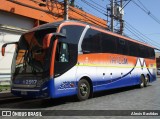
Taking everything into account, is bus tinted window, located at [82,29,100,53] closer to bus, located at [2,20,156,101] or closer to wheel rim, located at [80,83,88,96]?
bus, located at [2,20,156,101]

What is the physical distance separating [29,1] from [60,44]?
1205 cm

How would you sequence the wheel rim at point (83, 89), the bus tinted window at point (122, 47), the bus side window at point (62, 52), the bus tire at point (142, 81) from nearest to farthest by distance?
the bus side window at point (62, 52), the wheel rim at point (83, 89), the bus tinted window at point (122, 47), the bus tire at point (142, 81)

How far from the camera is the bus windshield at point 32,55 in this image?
11.5 metres

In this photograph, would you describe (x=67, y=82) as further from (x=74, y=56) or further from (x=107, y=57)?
(x=107, y=57)

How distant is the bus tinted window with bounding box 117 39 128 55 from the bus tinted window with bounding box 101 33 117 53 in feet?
2.26

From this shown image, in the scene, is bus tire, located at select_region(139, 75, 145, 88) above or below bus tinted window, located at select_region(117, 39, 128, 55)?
below

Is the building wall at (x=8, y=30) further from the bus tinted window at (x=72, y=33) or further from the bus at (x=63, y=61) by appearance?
the bus tinted window at (x=72, y=33)

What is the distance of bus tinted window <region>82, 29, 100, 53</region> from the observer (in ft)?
44.8

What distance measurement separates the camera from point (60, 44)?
39.3 feet

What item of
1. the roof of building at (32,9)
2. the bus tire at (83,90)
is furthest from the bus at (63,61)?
the roof of building at (32,9)

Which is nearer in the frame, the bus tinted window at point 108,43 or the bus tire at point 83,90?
the bus tire at point 83,90

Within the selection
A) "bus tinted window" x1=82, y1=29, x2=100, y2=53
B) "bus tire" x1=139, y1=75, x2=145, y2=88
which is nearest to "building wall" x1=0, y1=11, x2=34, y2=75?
"bus tinted window" x1=82, y1=29, x2=100, y2=53

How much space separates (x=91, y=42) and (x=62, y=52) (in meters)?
2.37

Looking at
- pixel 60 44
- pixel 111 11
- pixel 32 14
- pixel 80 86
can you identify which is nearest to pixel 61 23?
pixel 60 44
